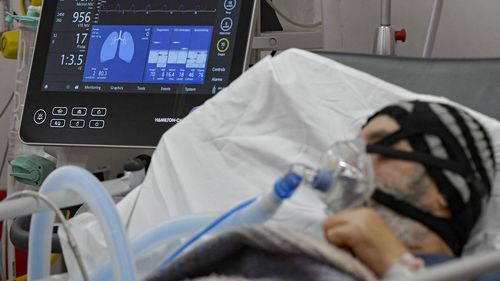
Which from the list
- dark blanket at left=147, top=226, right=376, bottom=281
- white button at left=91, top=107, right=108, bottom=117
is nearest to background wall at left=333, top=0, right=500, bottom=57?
white button at left=91, top=107, right=108, bottom=117

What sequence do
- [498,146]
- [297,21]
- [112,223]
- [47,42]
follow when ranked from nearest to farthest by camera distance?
[112,223] → [498,146] → [47,42] → [297,21]

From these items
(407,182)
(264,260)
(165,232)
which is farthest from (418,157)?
(165,232)

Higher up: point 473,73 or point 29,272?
point 473,73

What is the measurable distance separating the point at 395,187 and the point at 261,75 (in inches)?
22.7

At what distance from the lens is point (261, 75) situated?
5.75ft

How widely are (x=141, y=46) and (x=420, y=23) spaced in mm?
1119

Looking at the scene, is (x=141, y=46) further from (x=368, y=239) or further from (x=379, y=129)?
(x=368, y=239)

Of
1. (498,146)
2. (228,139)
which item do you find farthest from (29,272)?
(498,146)

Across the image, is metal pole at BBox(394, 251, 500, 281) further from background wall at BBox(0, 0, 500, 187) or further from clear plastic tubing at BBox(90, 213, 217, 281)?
background wall at BBox(0, 0, 500, 187)

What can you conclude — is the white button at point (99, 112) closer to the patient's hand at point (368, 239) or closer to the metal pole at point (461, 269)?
the patient's hand at point (368, 239)

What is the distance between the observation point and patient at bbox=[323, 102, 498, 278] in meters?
1.24

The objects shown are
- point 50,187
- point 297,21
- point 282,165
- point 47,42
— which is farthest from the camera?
point 297,21

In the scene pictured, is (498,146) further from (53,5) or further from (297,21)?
(53,5)

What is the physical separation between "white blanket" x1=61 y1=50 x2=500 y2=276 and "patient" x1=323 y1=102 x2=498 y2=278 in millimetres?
303
